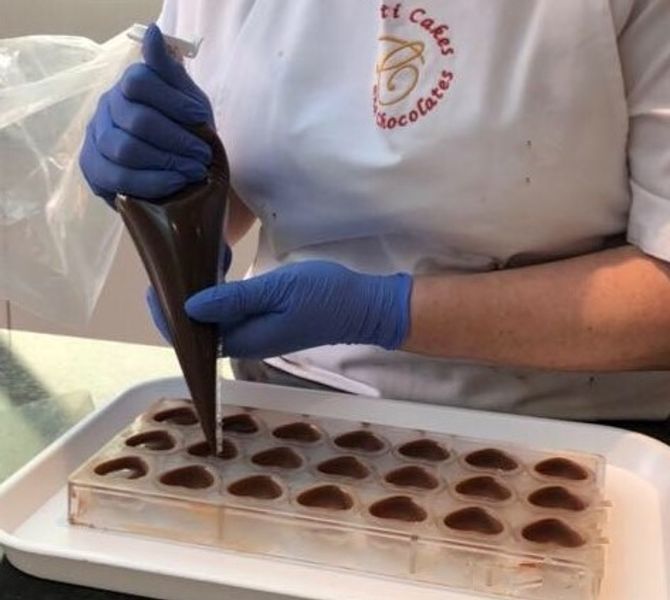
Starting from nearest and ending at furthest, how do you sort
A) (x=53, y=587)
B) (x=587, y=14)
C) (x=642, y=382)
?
1. (x=53, y=587)
2. (x=587, y=14)
3. (x=642, y=382)

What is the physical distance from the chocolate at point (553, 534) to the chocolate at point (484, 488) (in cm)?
4

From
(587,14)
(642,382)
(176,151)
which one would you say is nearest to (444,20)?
(587,14)

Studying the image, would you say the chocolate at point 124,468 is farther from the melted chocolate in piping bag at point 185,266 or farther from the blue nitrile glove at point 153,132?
the blue nitrile glove at point 153,132

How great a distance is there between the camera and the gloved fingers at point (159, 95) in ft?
2.79

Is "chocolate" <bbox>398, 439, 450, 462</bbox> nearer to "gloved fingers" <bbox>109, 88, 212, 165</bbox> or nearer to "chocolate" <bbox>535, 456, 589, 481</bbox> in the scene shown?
"chocolate" <bbox>535, 456, 589, 481</bbox>

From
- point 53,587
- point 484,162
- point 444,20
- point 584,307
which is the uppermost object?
point 444,20

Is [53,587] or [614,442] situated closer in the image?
[53,587]

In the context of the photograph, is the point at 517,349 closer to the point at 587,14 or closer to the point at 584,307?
the point at 584,307

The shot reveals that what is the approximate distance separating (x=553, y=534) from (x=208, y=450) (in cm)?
24

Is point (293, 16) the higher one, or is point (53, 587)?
point (293, 16)

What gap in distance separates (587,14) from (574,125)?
0.08 metres

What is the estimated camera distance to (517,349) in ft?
2.92

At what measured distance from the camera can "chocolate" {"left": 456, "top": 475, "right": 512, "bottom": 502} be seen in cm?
75

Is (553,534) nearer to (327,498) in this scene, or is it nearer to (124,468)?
(327,498)
